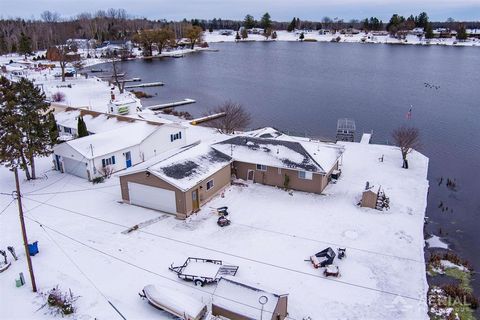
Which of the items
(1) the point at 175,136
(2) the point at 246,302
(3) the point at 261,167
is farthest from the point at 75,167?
(2) the point at 246,302

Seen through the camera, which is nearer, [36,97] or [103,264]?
[103,264]

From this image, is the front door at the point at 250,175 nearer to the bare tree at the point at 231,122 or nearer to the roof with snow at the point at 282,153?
the roof with snow at the point at 282,153

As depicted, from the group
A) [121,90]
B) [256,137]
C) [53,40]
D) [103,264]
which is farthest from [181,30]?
[103,264]

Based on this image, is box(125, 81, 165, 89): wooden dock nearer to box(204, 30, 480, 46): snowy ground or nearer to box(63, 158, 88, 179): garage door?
box(63, 158, 88, 179): garage door

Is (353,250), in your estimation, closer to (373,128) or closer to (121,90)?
(373,128)

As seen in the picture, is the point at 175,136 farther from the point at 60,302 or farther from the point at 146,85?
the point at 146,85
